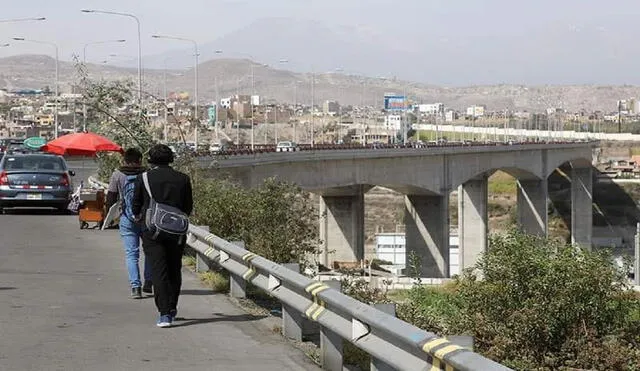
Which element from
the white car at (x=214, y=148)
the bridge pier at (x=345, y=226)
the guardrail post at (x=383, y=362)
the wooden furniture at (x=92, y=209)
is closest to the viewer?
the guardrail post at (x=383, y=362)

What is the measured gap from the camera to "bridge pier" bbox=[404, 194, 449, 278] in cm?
9081

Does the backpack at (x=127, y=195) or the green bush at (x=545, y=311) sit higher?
the backpack at (x=127, y=195)

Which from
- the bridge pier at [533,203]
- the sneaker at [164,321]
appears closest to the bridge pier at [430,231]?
the bridge pier at [533,203]

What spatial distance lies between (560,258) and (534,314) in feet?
2.46

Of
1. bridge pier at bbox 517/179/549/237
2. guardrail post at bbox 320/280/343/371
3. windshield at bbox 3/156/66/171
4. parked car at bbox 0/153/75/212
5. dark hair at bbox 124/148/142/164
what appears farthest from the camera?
bridge pier at bbox 517/179/549/237

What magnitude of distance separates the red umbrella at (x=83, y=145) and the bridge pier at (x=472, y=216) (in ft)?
226

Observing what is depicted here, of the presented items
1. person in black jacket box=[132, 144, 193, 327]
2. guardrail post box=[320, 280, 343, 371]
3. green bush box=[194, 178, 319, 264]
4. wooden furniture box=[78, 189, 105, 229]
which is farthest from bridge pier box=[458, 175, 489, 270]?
guardrail post box=[320, 280, 343, 371]

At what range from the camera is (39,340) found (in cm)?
1007

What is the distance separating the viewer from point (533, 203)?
113062 millimetres

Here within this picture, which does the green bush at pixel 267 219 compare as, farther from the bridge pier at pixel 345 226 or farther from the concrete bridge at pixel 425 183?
the bridge pier at pixel 345 226

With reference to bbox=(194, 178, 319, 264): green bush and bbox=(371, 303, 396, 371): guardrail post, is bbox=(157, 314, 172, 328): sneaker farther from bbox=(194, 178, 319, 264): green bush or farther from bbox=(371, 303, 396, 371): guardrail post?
bbox=(194, 178, 319, 264): green bush

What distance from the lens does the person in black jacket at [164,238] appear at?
10914 mm

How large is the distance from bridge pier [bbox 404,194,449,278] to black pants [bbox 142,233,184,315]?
79003 mm

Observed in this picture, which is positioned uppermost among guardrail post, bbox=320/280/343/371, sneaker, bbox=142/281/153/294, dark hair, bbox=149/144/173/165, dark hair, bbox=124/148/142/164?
dark hair, bbox=149/144/173/165
